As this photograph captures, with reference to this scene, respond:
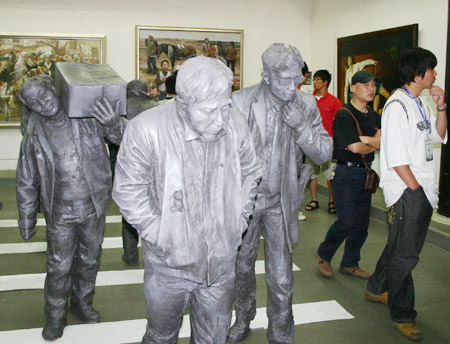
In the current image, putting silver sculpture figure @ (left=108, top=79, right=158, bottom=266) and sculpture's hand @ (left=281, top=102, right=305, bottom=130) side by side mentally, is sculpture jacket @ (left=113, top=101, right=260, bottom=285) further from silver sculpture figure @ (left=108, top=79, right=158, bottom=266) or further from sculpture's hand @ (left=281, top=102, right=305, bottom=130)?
silver sculpture figure @ (left=108, top=79, right=158, bottom=266)

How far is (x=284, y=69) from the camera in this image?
9.13ft

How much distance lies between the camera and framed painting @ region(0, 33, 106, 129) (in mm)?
9242

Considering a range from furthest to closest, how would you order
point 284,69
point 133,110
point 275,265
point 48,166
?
1. point 133,110
2. point 48,166
3. point 275,265
4. point 284,69

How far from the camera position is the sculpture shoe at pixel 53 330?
3.67 metres

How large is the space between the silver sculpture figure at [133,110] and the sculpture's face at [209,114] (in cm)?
266

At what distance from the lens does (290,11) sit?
1046 centimetres

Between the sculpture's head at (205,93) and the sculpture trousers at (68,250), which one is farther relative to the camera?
the sculpture trousers at (68,250)

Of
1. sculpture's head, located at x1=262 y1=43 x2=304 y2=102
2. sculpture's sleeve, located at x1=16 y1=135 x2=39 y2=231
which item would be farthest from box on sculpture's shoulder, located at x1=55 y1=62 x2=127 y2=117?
A: sculpture's head, located at x1=262 y1=43 x2=304 y2=102

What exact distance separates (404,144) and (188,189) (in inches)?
79.6

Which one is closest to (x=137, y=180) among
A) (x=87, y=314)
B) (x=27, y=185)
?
(x=27, y=185)

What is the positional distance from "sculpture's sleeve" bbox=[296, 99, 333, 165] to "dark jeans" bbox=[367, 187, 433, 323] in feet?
3.02

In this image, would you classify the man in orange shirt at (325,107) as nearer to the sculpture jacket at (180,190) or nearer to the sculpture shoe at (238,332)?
the sculpture shoe at (238,332)

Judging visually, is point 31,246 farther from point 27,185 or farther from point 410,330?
point 410,330

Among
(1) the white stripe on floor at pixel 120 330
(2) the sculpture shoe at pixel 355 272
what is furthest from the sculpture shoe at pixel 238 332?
(2) the sculpture shoe at pixel 355 272
